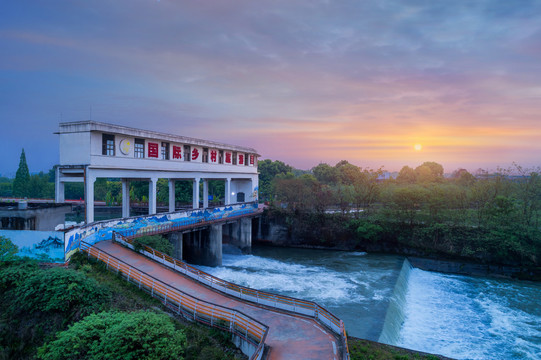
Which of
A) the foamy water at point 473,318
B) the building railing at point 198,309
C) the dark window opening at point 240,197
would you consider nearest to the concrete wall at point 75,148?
the building railing at point 198,309

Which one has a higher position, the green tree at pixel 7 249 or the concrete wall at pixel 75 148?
the concrete wall at pixel 75 148

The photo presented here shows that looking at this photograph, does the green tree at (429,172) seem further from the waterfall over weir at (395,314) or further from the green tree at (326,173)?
the waterfall over weir at (395,314)

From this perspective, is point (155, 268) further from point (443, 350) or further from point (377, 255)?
point (377, 255)

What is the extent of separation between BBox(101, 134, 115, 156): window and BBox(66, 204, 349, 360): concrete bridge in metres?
5.43

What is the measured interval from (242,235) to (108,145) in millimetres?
19316

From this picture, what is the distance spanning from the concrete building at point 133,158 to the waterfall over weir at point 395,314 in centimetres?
2050

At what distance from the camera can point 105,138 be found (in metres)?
25.4

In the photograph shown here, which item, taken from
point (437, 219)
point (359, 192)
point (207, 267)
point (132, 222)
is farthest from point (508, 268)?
point (132, 222)

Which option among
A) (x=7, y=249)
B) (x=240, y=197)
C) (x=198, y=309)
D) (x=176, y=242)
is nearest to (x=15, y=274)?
(x=7, y=249)

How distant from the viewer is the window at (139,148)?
28406 millimetres

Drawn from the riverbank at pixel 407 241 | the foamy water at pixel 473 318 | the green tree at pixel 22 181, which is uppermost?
the green tree at pixel 22 181

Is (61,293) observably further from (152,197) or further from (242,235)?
(242,235)

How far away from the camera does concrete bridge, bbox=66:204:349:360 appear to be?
12.0 metres

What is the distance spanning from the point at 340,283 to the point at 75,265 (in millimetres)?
19285
